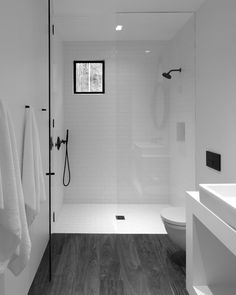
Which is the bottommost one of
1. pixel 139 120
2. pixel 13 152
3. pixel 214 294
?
pixel 214 294

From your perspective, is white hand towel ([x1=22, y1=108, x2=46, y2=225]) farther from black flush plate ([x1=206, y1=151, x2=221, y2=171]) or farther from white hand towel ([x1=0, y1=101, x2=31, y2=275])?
black flush plate ([x1=206, y1=151, x2=221, y2=171])

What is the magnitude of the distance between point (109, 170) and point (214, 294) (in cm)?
240

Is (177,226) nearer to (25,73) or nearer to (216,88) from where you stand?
(216,88)

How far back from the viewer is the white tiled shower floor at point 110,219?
346 cm

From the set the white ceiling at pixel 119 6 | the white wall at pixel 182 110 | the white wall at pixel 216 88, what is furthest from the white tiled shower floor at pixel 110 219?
the white ceiling at pixel 119 6

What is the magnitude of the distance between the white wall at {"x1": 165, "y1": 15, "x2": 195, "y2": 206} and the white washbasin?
1500 mm

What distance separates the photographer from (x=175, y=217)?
2.67 meters

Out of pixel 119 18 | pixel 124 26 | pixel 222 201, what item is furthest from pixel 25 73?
pixel 124 26

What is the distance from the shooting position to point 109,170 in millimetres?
4004

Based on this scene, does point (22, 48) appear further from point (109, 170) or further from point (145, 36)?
point (109, 170)

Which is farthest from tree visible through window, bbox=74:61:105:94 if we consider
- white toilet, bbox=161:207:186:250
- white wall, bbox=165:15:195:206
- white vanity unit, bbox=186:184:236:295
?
white vanity unit, bbox=186:184:236:295

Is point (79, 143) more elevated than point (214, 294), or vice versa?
point (79, 143)

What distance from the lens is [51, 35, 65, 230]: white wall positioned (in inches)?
133

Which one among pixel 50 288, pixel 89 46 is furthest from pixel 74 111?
pixel 50 288
